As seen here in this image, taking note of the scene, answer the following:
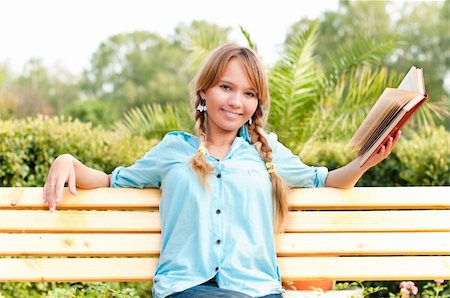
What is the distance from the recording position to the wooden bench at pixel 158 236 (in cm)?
343

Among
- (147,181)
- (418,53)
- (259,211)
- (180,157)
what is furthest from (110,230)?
(418,53)

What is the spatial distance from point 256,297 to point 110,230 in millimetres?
774

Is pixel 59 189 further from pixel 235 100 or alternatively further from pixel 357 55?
pixel 357 55

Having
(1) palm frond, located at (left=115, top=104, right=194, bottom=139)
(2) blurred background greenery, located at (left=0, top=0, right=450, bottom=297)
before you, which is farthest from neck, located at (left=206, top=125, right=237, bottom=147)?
(1) palm frond, located at (left=115, top=104, right=194, bottom=139)

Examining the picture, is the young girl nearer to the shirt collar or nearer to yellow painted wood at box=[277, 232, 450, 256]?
the shirt collar

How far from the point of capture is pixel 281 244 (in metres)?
3.44

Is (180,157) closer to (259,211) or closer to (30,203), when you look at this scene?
(259,211)

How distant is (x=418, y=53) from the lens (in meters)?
39.6

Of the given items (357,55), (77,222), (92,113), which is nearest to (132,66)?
(92,113)

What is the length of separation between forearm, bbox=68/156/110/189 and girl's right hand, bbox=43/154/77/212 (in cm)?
5

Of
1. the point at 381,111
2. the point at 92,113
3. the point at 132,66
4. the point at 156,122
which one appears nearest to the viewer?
the point at 381,111

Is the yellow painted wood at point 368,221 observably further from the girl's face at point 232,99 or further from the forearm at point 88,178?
the forearm at point 88,178

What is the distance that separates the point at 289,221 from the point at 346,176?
0.33 metres

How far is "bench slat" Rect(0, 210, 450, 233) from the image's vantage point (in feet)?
11.3
